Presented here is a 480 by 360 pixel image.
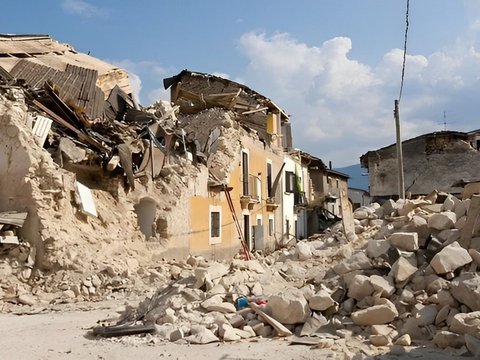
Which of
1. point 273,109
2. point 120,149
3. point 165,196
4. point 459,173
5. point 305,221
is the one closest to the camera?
point 120,149

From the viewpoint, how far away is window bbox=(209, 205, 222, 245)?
62.2ft

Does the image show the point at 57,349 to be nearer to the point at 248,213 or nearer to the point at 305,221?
the point at 248,213

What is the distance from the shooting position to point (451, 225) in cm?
895

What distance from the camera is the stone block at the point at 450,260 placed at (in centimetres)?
766

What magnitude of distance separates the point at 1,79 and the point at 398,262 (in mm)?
10932

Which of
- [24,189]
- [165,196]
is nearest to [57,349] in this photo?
[24,189]

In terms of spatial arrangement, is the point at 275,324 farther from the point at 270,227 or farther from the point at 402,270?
the point at 270,227

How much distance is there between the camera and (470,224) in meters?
8.27

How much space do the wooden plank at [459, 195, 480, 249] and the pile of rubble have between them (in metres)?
0.02

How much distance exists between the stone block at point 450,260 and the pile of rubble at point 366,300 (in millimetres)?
14

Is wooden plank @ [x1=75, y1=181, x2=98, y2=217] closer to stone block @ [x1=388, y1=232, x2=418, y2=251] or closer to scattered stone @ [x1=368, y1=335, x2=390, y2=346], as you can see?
stone block @ [x1=388, y1=232, x2=418, y2=251]

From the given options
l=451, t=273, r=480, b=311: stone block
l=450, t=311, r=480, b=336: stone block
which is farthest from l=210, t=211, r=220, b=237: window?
l=450, t=311, r=480, b=336: stone block

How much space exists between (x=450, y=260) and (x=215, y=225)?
12.5 meters

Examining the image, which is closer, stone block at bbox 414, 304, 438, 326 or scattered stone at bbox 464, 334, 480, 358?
scattered stone at bbox 464, 334, 480, 358
